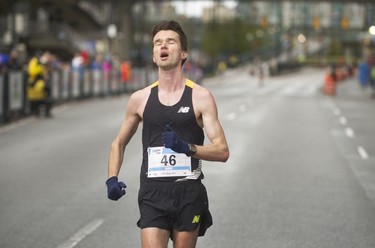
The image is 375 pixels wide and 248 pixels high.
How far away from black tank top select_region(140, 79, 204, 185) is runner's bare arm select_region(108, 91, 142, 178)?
112 mm

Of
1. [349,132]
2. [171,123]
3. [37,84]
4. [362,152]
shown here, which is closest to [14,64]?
[37,84]

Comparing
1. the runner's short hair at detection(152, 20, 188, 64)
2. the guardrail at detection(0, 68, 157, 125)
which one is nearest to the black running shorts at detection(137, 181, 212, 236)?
the runner's short hair at detection(152, 20, 188, 64)

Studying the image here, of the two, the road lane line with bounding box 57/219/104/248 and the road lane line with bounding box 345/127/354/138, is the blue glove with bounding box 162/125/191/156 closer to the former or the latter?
the road lane line with bounding box 57/219/104/248

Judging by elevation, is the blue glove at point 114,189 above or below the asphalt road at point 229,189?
above

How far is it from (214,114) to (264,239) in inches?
139

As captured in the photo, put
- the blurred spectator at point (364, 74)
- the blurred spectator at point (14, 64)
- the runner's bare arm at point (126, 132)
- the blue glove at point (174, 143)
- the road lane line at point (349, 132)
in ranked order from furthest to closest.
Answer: the blurred spectator at point (364, 74) → the blurred spectator at point (14, 64) → the road lane line at point (349, 132) → the runner's bare arm at point (126, 132) → the blue glove at point (174, 143)

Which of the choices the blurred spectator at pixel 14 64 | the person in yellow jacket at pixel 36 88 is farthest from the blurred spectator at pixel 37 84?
the blurred spectator at pixel 14 64

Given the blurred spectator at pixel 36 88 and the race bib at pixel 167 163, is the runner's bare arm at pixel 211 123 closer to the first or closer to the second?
the race bib at pixel 167 163

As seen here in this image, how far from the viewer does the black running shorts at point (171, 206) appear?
16.0ft

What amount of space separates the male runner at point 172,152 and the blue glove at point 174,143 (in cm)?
24

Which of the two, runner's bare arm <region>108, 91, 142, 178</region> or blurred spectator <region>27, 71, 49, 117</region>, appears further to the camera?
blurred spectator <region>27, 71, 49, 117</region>

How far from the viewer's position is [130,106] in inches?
201

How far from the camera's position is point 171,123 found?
192 inches

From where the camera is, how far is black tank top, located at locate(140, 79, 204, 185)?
16.0 ft
